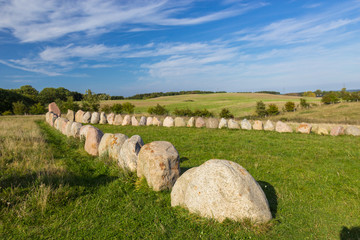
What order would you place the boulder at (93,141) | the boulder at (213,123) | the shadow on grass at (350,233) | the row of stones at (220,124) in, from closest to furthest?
the shadow on grass at (350,233), the boulder at (93,141), the row of stones at (220,124), the boulder at (213,123)

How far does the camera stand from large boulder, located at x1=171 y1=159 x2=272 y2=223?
13.6 feet

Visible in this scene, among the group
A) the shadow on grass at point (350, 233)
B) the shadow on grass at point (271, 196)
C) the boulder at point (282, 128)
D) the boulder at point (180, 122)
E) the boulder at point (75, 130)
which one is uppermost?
the boulder at point (75, 130)

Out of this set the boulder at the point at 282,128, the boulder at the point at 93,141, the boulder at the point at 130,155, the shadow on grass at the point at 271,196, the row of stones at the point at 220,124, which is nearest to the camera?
the shadow on grass at the point at 271,196

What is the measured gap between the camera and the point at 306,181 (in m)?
6.28

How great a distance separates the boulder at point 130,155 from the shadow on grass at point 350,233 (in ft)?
17.9

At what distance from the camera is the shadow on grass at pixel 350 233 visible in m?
3.87

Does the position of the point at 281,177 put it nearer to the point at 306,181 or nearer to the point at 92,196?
the point at 306,181

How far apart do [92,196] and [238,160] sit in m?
5.59

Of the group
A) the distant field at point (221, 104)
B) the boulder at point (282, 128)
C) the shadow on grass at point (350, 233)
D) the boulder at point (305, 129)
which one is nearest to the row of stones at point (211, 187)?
the shadow on grass at point (350, 233)

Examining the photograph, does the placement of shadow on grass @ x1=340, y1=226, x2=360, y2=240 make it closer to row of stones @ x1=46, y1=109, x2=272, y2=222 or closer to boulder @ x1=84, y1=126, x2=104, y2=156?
row of stones @ x1=46, y1=109, x2=272, y2=222

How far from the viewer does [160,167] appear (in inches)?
215

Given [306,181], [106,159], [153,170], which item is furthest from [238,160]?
[106,159]

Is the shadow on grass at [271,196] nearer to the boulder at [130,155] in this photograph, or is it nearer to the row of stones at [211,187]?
the row of stones at [211,187]

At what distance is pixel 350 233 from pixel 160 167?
4199 mm
